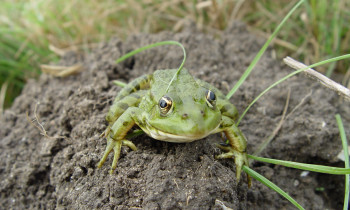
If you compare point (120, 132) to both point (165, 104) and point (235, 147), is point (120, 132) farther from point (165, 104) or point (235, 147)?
point (235, 147)

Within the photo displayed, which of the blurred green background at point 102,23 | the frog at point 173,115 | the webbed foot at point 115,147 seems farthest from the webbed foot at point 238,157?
the blurred green background at point 102,23

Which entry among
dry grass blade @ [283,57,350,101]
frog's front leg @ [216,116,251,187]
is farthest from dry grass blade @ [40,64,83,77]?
dry grass blade @ [283,57,350,101]

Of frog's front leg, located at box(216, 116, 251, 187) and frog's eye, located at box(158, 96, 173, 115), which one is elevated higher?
frog's eye, located at box(158, 96, 173, 115)

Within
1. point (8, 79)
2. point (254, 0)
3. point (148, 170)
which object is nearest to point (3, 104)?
point (8, 79)

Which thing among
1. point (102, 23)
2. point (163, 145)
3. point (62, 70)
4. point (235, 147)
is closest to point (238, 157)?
point (235, 147)

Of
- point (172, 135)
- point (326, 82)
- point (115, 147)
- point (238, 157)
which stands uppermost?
point (172, 135)

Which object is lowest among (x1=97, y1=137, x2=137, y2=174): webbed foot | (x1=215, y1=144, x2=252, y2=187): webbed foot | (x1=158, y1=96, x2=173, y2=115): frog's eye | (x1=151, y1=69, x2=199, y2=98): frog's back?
(x1=215, y1=144, x2=252, y2=187): webbed foot

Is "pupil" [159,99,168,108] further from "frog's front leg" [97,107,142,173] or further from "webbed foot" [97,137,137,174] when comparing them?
"webbed foot" [97,137,137,174]

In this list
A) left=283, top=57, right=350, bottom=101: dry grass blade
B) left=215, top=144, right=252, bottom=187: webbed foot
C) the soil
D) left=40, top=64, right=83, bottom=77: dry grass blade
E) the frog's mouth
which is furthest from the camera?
left=40, top=64, right=83, bottom=77: dry grass blade
